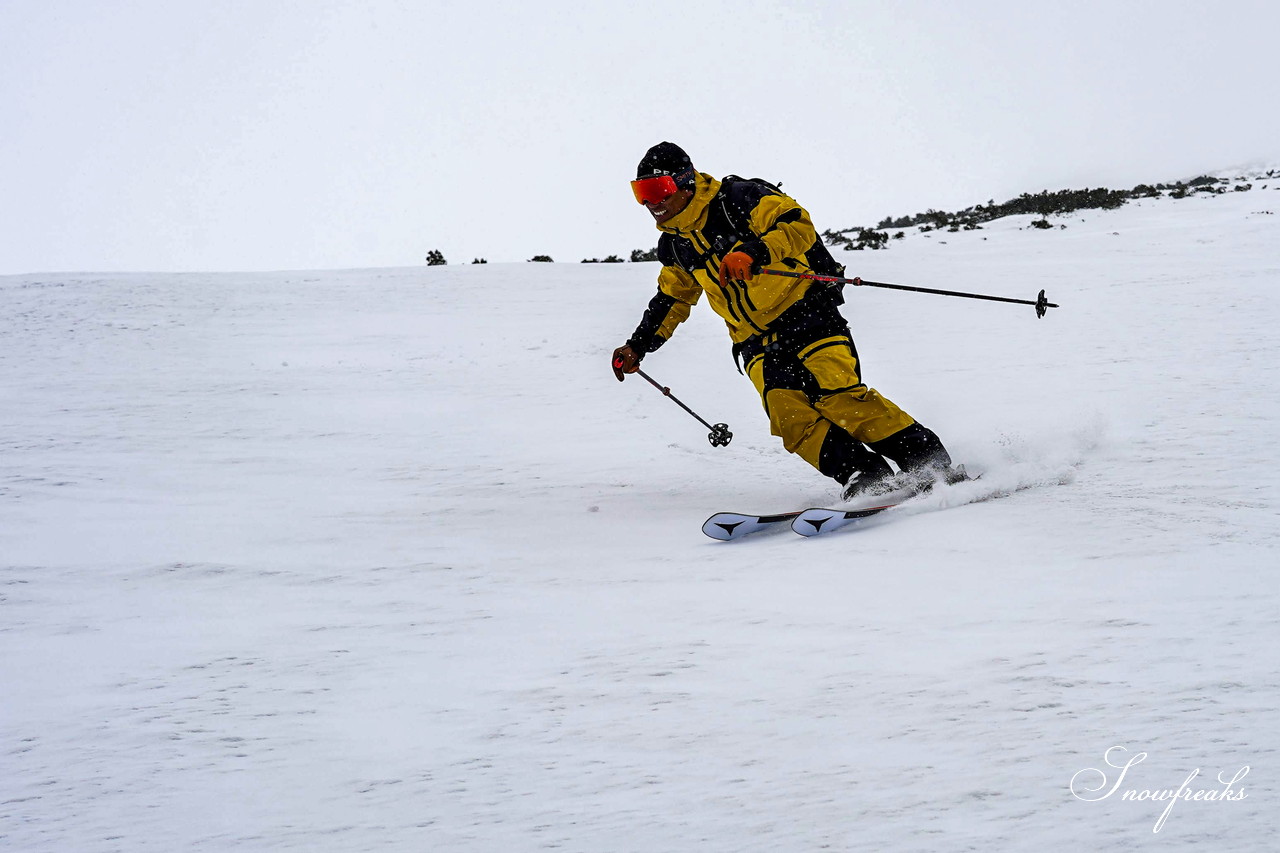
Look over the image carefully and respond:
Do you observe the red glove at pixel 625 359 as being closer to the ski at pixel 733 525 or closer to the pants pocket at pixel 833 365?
Result: the pants pocket at pixel 833 365

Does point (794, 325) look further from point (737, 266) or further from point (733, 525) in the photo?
point (733, 525)

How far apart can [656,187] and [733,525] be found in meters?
1.69

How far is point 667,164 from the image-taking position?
4.68m

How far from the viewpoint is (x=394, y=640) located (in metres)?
2.63

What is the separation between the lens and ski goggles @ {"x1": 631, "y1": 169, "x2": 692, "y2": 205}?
4.61 metres

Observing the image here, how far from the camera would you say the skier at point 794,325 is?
463cm

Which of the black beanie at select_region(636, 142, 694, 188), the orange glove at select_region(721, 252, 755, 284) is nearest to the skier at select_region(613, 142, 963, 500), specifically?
the black beanie at select_region(636, 142, 694, 188)

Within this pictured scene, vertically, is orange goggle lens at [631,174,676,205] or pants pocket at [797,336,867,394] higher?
orange goggle lens at [631,174,676,205]

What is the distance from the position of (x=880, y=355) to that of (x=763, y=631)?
658cm

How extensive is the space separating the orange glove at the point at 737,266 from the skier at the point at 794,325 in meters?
0.22

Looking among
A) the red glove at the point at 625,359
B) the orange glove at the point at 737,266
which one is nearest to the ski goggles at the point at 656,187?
the orange glove at the point at 737,266

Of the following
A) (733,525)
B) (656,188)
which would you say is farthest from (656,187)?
(733,525)

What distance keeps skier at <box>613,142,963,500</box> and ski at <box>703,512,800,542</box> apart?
74cm

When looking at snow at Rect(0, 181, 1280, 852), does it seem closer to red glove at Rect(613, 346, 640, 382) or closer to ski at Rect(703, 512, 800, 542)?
ski at Rect(703, 512, 800, 542)
